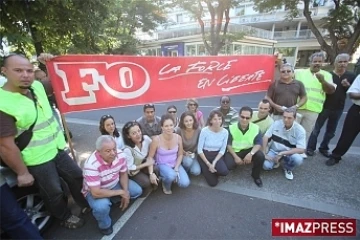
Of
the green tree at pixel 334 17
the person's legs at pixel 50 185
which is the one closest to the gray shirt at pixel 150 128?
the person's legs at pixel 50 185

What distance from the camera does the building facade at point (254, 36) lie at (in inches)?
981

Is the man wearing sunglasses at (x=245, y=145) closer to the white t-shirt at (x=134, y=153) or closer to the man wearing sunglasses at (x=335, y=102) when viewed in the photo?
the white t-shirt at (x=134, y=153)

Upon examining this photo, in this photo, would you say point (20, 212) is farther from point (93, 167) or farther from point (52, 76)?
point (52, 76)

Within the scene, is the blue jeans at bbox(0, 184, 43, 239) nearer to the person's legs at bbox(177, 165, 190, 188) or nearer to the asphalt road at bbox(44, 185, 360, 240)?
the asphalt road at bbox(44, 185, 360, 240)

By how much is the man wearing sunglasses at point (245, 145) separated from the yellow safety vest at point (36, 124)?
2.41 meters

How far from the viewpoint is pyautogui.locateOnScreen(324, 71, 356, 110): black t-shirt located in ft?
11.6

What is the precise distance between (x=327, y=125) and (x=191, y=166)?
2.71m

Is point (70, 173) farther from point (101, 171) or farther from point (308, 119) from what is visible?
point (308, 119)

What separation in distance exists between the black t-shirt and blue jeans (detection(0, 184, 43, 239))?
180 inches

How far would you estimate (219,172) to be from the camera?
323cm

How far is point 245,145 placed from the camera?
3355 millimetres

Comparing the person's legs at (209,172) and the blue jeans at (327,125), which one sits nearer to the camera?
the person's legs at (209,172)

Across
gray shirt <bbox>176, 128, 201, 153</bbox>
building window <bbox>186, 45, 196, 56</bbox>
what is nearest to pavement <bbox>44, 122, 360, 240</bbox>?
A: gray shirt <bbox>176, 128, 201, 153</bbox>

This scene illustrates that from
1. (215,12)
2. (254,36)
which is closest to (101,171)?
(215,12)
